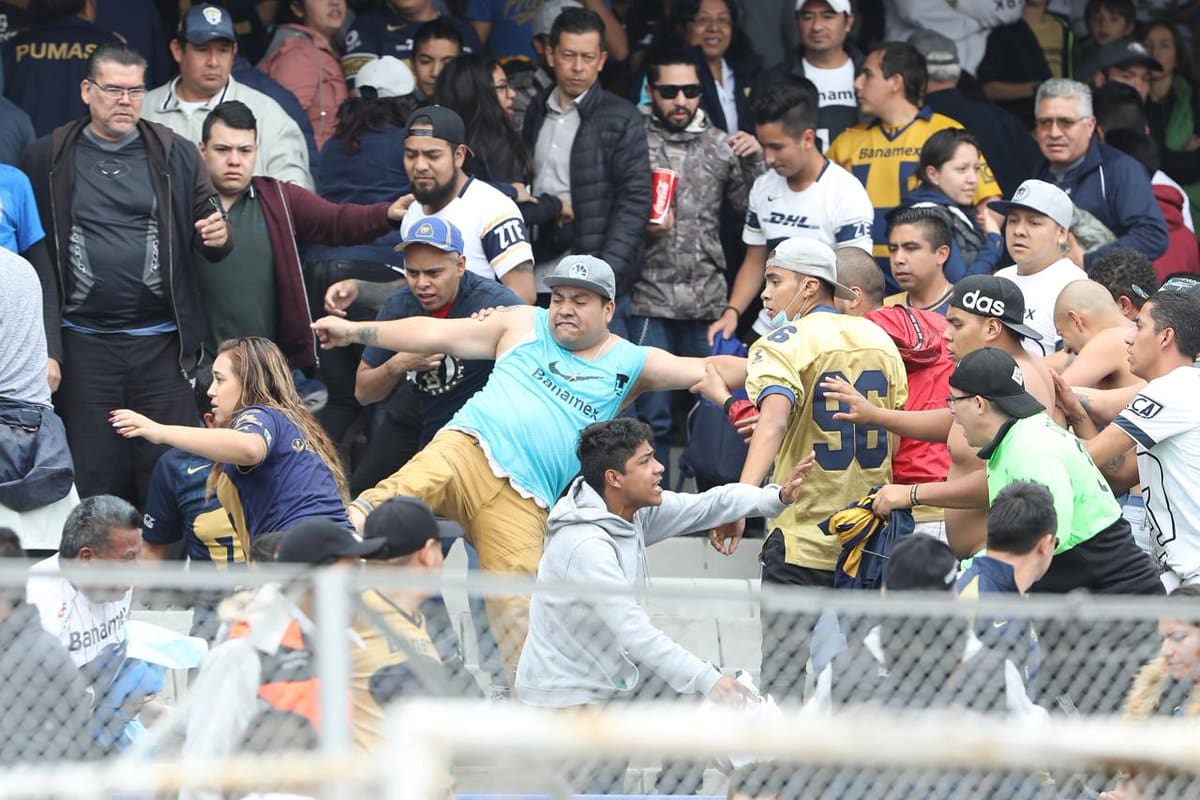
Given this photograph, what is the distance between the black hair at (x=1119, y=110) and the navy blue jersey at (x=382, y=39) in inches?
120

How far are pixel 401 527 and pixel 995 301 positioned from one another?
2460 millimetres

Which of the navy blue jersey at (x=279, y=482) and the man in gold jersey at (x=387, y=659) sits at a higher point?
the man in gold jersey at (x=387, y=659)

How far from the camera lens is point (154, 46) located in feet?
29.6

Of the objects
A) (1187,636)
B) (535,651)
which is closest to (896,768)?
(1187,636)

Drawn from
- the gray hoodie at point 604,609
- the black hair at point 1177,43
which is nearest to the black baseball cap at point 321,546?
the gray hoodie at point 604,609

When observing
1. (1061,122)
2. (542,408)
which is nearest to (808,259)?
(542,408)

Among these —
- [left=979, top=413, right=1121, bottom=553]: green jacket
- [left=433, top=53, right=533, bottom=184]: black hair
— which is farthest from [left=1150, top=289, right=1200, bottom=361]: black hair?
[left=433, top=53, right=533, bottom=184]: black hair

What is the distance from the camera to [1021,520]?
5.07 m

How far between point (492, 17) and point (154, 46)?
1.73 meters

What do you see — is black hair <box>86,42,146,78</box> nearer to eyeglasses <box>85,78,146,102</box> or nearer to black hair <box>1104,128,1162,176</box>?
eyeglasses <box>85,78,146,102</box>

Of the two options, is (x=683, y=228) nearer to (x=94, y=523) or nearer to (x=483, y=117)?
(x=483, y=117)

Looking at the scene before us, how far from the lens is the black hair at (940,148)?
8.24 meters

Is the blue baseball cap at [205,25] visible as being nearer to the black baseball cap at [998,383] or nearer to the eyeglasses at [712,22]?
the eyeglasses at [712,22]

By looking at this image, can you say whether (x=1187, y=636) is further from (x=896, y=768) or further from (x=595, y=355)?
(x=595, y=355)
